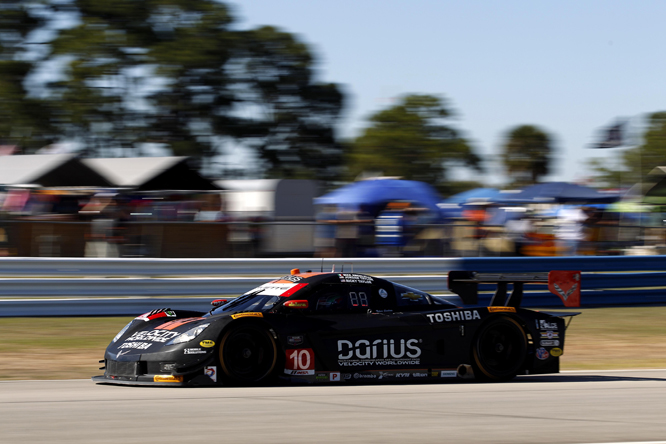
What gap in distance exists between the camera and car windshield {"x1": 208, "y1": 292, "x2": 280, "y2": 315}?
7453 mm

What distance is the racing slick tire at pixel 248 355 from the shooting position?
695cm

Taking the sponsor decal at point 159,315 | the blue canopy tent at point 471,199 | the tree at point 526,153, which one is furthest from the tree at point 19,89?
the tree at point 526,153

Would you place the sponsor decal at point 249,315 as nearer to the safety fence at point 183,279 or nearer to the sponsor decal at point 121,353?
the sponsor decal at point 121,353

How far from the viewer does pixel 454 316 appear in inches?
311

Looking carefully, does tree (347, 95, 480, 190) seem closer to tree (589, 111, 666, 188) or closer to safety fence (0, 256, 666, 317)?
tree (589, 111, 666, 188)

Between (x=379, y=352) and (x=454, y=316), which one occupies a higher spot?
(x=454, y=316)

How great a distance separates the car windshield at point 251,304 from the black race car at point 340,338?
15 mm

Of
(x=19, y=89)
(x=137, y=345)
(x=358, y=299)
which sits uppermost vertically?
(x=19, y=89)

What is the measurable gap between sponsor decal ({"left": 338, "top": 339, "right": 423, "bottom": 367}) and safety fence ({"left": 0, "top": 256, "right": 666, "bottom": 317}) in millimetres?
4378

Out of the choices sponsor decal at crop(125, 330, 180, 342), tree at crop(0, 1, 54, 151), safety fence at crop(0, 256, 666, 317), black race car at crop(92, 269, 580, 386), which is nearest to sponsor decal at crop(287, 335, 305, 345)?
black race car at crop(92, 269, 580, 386)

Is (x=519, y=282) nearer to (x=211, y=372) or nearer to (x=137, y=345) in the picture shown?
(x=211, y=372)

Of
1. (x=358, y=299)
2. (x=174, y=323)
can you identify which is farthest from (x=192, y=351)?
(x=358, y=299)

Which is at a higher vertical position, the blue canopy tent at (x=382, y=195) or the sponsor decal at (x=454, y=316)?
the blue canopy tent at (x=382, y=195)

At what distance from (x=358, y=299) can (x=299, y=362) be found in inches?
34.6
